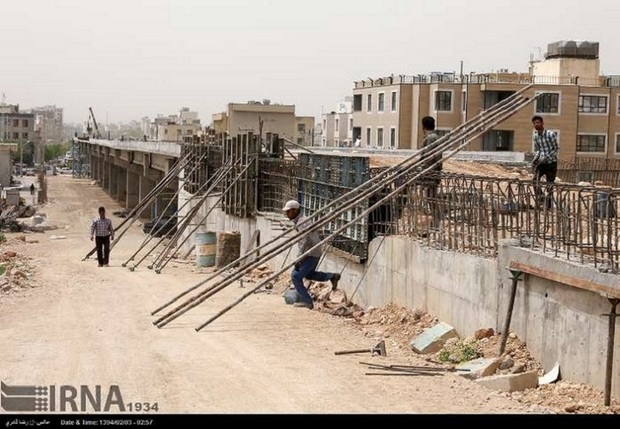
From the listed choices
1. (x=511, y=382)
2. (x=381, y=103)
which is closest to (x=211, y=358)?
(x=511, y=382)

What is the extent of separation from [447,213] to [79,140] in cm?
11316

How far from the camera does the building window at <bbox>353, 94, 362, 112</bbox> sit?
63684 mm

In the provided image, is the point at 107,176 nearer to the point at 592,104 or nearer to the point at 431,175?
the point at 592,104

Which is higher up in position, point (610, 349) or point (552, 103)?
point (552, 103)

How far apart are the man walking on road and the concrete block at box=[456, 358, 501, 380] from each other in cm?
1370

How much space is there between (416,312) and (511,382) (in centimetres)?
386

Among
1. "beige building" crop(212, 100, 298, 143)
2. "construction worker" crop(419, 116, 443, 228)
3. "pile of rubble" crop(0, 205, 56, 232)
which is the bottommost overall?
"pile of rubble" crop(0, 205, 56, 232)

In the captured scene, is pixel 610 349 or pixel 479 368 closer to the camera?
pixel 610 349

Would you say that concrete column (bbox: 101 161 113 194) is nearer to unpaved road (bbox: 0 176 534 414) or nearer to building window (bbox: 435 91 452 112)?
building window (bbox: 435 91 452 112)

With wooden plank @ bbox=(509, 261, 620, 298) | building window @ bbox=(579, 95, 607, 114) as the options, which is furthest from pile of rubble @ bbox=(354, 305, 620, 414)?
building window @ bbox=(579, 95, 607, 114)

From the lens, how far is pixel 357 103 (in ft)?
211

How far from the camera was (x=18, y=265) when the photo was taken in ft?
74.2
